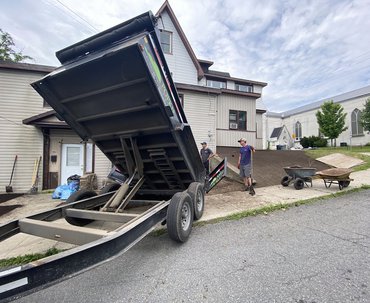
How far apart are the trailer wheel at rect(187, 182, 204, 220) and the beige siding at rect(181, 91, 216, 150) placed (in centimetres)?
696

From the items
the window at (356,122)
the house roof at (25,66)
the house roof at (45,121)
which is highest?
the window at (356,122)

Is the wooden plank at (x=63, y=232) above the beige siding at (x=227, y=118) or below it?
below

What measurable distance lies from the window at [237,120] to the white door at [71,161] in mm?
9272

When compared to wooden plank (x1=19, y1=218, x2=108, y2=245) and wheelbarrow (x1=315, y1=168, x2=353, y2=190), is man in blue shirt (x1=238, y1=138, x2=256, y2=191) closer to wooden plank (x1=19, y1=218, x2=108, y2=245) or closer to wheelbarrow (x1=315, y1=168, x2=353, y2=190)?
wheelbarrow (x1=315, y1=168, x2=353, y2=190)

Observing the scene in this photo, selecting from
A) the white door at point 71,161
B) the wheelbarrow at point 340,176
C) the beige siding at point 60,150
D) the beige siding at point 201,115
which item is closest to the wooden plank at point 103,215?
the beige siding at point 60,150

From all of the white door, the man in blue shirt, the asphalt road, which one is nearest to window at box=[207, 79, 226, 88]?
the man in blue shirt

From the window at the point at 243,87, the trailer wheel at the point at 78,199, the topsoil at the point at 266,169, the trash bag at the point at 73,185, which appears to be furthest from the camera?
the window at the point at 243,87

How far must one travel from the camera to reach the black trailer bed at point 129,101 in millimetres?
2727

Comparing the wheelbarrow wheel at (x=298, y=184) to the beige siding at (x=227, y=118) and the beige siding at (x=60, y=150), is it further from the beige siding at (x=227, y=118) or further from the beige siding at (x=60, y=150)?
the beige siding at (x=60, y=150)

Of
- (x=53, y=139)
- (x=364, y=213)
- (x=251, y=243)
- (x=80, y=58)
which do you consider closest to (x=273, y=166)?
(x=364, y=213)

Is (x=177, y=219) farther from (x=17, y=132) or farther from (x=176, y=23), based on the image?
(x=176, y=23)

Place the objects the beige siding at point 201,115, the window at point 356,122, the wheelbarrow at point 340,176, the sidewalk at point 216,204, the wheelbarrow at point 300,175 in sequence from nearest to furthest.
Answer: the sidewalk at point 216,204 → the wheelbarrow at point 340,176 → the wheelbarrow at point 300,175 → the beige siding at point 201,115 → the window at point 356,122

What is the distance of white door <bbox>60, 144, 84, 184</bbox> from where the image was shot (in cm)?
895

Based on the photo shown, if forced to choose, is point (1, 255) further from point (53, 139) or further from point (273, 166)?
point (273, 166)
